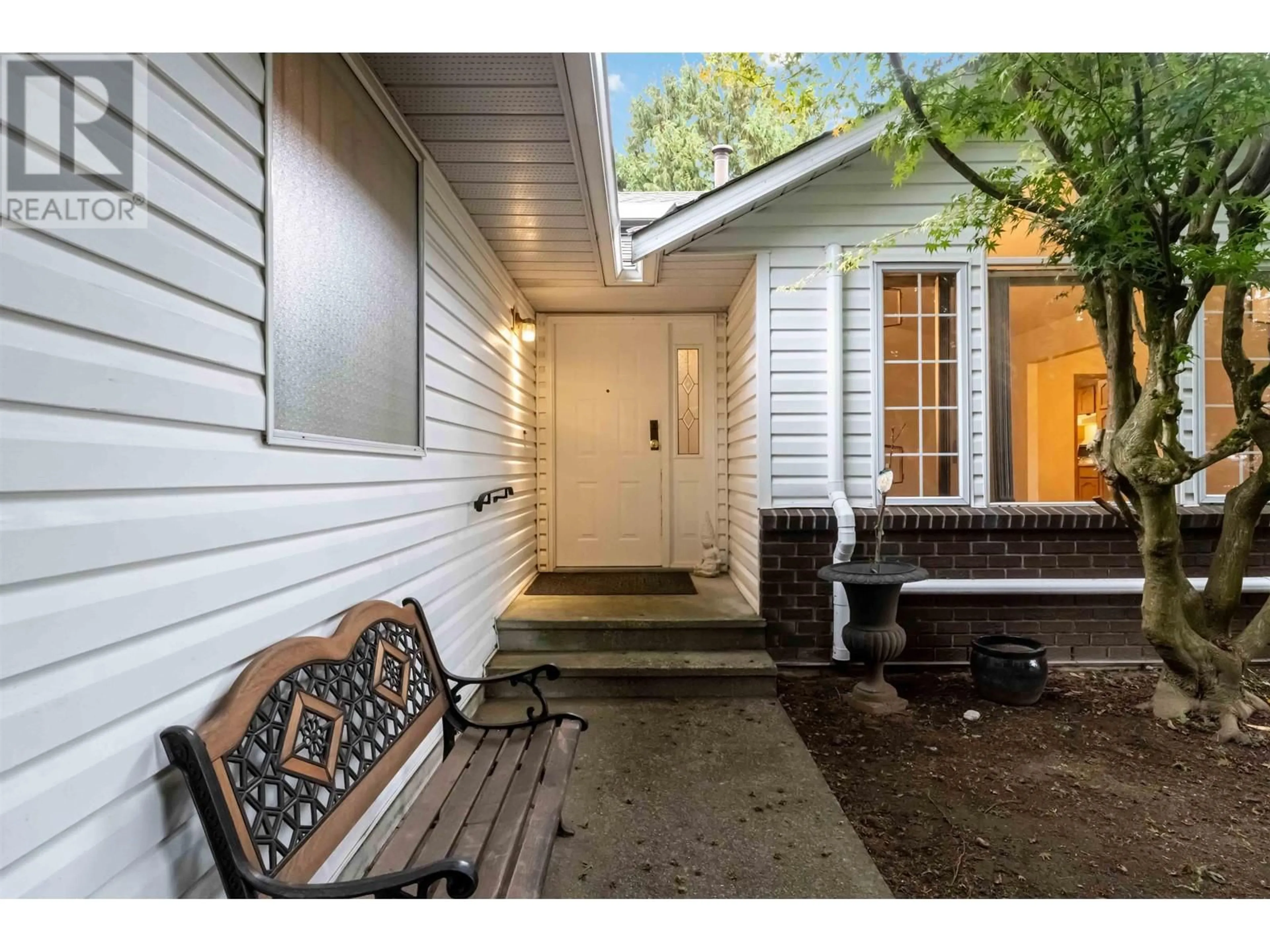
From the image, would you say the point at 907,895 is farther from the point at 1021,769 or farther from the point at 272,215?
the point at 272,215

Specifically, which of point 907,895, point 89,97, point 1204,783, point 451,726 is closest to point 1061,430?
point 1204,783

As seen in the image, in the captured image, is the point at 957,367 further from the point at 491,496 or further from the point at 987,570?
the point at 491,496

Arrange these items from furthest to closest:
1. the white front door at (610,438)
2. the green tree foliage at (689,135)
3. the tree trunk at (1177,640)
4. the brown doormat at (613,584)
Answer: the green tree foliage at (689,135) → the white front door at (610,438) → the brown doormat at (613,584) → the tree trunk at (1177,640)

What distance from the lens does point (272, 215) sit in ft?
4.84

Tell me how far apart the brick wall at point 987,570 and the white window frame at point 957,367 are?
12cm

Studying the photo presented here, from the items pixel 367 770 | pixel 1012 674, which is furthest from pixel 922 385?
pixel 367 770

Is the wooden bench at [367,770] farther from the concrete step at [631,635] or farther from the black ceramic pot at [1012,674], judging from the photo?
the black ceramic pot at [1012,674]

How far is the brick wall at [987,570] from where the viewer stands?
3637 millimetres

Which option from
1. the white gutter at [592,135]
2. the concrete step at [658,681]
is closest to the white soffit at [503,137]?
the white gutter at [592,135]

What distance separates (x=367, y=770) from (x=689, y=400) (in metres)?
4.17

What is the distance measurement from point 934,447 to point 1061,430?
1204mm

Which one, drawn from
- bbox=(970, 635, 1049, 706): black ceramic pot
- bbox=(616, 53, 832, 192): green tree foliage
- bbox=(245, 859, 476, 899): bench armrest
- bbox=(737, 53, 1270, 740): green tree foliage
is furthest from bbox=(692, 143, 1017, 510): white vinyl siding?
bbox=(616, 53, 832, 192): green tree foliage

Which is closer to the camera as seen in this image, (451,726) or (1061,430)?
(451,726)

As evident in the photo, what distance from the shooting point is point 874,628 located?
10.4ft
